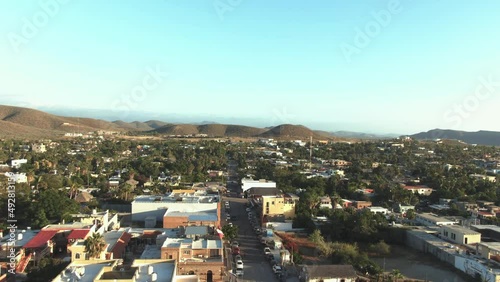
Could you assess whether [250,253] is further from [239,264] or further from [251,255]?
[239,264]

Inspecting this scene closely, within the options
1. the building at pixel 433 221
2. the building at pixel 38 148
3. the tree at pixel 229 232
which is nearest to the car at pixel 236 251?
the tree at pixel 229 232

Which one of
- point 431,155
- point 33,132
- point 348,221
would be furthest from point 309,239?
point 33,132

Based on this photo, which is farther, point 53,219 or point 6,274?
point 53,219

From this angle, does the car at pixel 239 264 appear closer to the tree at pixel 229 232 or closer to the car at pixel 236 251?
the car at pixel 236 251

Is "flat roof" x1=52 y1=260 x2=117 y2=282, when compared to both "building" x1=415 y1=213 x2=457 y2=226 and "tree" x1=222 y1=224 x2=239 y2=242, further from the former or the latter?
"building" x1=415 y1=213 x2=457 y2=226

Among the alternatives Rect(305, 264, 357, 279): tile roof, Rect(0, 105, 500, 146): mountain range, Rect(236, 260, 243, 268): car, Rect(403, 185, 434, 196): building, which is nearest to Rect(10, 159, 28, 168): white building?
Rect(236, 260, 243, 268): car

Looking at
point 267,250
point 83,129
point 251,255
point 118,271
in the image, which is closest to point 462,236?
point 267,250

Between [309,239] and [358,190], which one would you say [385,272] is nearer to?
[309,239]
